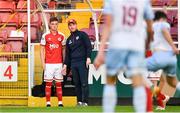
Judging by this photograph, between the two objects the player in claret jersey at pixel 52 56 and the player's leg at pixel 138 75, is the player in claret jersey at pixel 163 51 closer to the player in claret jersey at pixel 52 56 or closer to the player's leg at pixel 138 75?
the player's leg at pixel 138 75

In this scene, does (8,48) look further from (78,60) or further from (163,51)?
(163,51)

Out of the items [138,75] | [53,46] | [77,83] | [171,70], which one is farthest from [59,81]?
[138,75]

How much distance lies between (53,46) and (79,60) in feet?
2.07

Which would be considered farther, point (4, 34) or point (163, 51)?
point (4, 34)

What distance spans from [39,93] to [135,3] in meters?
7.84

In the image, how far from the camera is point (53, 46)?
1491 cm

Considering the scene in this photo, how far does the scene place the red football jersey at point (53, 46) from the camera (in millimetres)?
14875

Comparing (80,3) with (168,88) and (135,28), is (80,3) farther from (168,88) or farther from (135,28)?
(135,28)

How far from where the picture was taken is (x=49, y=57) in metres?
14.9

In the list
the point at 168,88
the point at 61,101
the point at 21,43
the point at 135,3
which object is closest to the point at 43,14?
the point at 21,43

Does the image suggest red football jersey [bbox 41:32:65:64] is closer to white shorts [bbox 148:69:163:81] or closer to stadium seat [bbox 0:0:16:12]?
white shorts [bbox 148:69:163:81]

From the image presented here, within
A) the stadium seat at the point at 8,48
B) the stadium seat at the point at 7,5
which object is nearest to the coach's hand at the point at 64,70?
the stadium seat at the point at 8,48

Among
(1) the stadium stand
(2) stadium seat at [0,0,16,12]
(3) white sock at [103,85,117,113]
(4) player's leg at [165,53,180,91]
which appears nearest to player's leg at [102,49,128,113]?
(3) white sock at [103,85,117,113]

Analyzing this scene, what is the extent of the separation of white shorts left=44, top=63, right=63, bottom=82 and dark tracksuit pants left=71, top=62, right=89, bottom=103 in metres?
0.29
